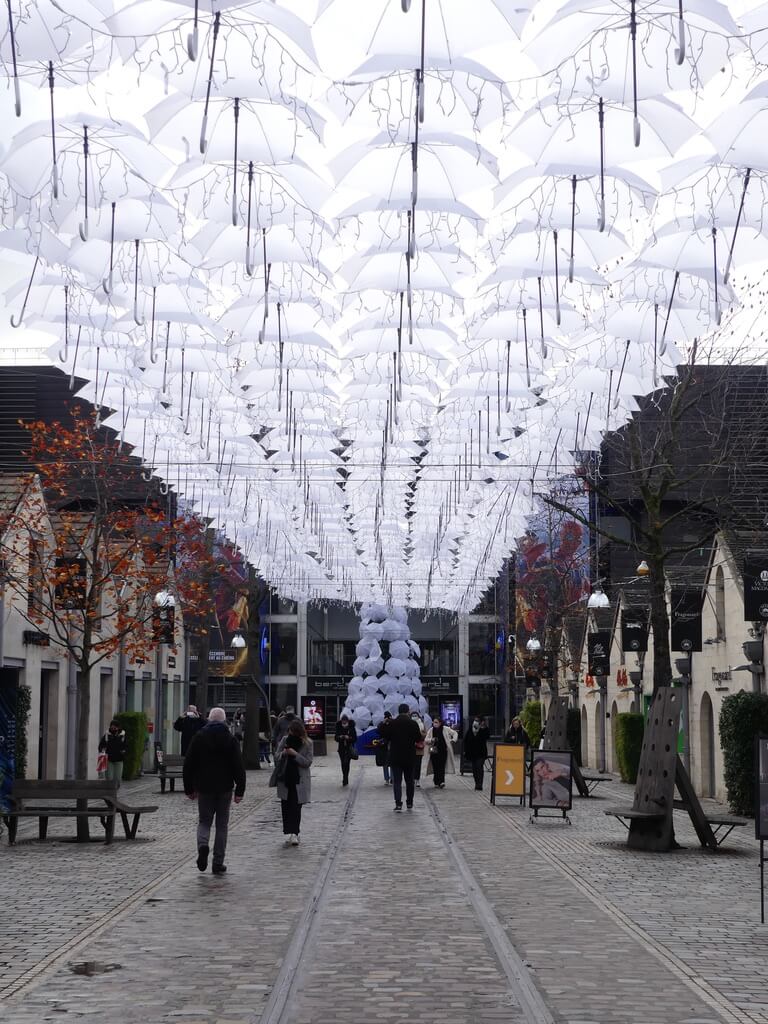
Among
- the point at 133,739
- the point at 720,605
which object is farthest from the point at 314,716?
the point at 720,605

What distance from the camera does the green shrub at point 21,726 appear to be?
25078 mm

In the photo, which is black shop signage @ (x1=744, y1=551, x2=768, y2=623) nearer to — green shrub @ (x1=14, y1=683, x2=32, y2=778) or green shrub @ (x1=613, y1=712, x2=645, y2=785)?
green shrub @ (x1=613, y1=712, x2=645, y2=785)

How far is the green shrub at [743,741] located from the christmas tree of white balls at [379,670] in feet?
96.9

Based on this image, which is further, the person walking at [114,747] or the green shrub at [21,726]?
the person walking at [114,747]

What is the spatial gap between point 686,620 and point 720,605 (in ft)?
3.65

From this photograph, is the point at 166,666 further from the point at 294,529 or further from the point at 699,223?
the point at 699,223

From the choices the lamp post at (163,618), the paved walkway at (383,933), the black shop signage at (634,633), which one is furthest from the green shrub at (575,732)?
the paved walkway at (383,933)

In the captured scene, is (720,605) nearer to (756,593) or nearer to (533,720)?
(756,593)

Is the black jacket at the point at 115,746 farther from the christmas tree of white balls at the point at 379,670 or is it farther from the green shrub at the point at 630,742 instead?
the christmas tree of white balls at the point at 379,670

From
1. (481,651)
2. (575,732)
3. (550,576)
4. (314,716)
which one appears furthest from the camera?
(481,651)

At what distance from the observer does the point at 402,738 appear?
25.1m

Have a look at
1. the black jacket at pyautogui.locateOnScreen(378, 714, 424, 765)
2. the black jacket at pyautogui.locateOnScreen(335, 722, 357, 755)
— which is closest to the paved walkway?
the black jacket at pyautogui.locateOnScreen(378, 714, 424, 765)

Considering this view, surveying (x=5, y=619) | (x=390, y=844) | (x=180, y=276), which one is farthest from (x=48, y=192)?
(x=5, y=619)

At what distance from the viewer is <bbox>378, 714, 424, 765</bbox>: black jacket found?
80.8 ft
